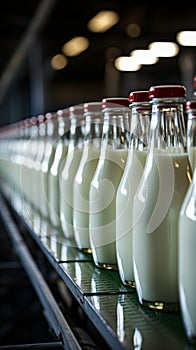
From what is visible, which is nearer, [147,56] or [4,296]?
[4,296]

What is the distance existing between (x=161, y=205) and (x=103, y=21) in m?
4.84

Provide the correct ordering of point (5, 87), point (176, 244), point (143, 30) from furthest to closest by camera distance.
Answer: point (5, 87)
point (143, 30)
point (176, 244)

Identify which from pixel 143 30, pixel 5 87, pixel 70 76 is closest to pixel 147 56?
pixel 143 30

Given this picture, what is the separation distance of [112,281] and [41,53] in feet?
21.1

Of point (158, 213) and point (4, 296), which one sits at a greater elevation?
point (158, 213)

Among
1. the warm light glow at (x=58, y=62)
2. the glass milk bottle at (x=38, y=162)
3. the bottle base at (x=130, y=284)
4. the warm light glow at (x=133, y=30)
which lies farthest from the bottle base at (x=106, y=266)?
the warm light glow at (x=58, y=62)

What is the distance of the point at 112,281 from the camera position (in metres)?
0.89

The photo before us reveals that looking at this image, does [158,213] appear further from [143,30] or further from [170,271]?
[143,30]

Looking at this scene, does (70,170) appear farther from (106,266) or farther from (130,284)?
(130,284)

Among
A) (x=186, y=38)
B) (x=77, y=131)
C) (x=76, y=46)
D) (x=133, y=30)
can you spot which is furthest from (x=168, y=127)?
(x=76, y=46)

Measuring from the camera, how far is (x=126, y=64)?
7.11 m

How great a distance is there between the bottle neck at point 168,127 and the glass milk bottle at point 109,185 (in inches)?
6.6

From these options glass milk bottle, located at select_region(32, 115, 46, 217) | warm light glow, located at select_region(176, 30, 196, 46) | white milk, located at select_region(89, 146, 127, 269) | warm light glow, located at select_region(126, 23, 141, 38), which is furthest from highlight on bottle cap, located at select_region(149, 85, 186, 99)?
warm light glow, located at select_region(126, 23, 141, 38)

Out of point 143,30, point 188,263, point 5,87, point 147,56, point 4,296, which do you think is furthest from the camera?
point 5,87
